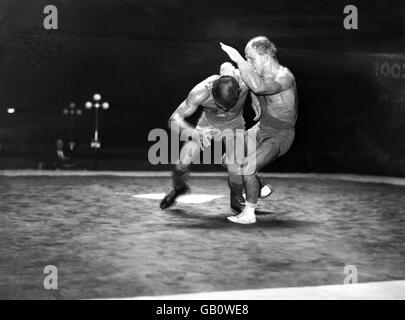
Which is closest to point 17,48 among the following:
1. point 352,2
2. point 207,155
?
point 207,155

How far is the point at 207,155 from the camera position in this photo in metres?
17.1

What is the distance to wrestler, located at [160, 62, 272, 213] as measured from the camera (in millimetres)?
5188

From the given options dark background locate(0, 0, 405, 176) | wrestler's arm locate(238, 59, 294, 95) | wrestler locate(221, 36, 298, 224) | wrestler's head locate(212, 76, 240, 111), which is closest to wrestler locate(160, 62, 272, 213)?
wrestler's head locate(212, 76, 240, 111)

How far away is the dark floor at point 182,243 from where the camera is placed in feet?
10.4

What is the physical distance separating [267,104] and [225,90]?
422 millimetres

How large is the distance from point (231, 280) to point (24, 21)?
1121 centimetres

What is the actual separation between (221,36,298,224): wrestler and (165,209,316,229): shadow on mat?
145mm

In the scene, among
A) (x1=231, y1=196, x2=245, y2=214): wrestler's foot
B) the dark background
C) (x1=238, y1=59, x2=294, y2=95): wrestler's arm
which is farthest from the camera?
the dark background

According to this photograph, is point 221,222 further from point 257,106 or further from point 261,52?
point 261,52

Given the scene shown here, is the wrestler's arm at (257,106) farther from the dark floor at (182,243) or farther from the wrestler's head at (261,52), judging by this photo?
the dark floor at (182,243)

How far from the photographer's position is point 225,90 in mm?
5125

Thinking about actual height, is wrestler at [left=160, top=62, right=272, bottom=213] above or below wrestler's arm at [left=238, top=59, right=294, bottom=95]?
below

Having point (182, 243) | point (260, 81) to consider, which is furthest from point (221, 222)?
point (260, 81)

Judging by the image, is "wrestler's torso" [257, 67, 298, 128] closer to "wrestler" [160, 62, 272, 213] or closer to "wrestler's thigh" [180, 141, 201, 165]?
"wrestler" [160, 62, 272, 213]
